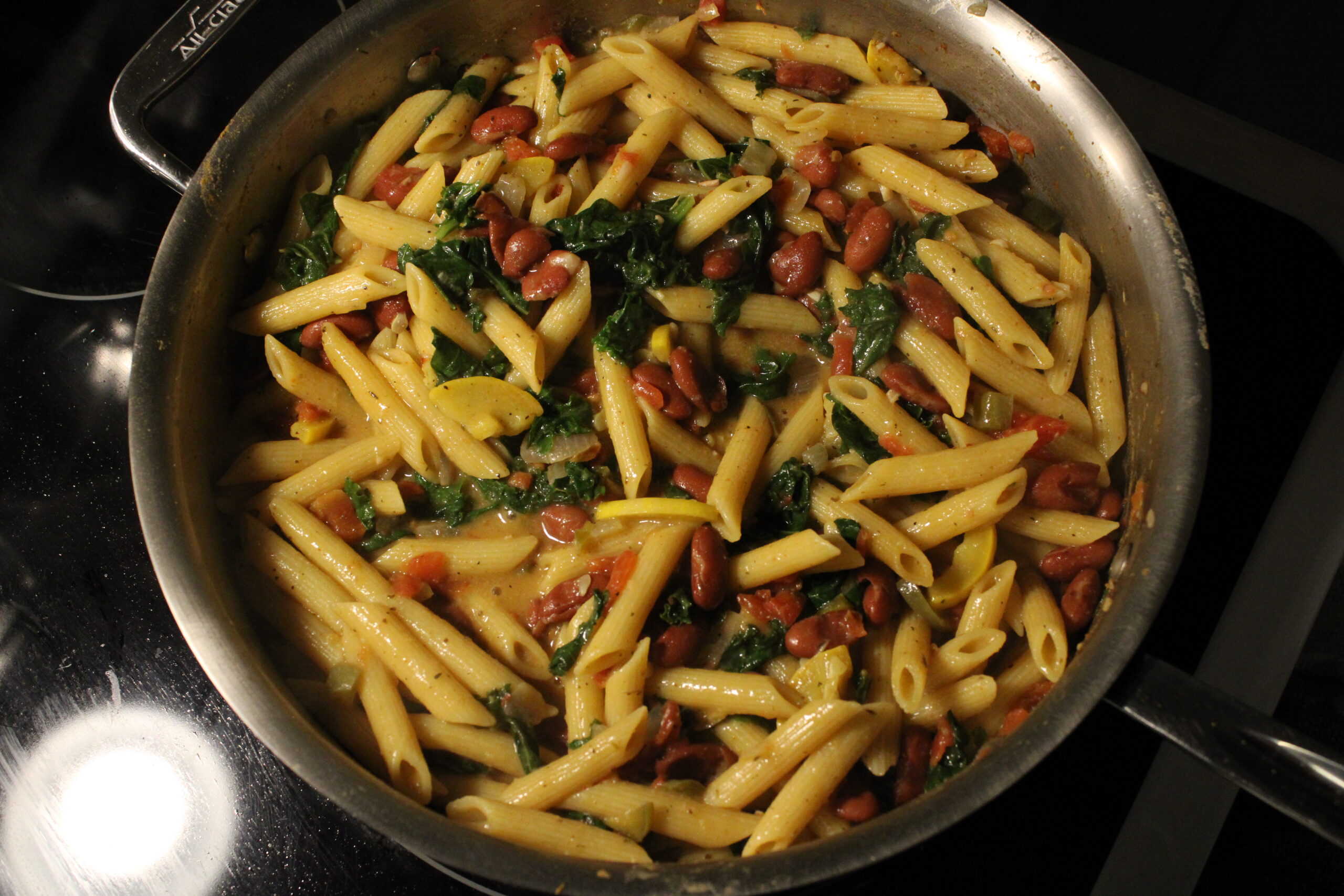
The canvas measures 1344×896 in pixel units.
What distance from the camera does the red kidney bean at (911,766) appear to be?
2.31 meters

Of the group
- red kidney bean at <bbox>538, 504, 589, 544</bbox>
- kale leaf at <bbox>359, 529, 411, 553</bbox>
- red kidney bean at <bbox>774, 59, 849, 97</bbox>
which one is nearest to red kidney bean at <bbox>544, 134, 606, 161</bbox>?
red kidney bean at <bbox>774, 59, 849, 97</bbox>

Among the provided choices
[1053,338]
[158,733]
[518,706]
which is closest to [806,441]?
[1053,338]

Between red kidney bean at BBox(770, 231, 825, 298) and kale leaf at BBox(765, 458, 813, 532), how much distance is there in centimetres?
50

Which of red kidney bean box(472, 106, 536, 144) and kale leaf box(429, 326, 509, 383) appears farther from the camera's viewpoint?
red kidney bean box(472, 106, 536, 144)

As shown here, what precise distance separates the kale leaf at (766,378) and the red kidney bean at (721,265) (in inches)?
9.5

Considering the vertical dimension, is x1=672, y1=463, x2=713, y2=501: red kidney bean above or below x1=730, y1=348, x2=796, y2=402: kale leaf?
below

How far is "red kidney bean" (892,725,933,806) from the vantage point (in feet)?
7.57

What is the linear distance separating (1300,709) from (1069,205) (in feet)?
4.83

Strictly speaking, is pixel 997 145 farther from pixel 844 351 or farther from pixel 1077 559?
pixel 1077 559

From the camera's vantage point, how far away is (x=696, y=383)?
8.44ft

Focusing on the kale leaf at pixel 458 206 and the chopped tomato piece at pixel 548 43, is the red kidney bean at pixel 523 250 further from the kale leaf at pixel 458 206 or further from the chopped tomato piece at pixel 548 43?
the chopped tomato piece at pixel 548 43

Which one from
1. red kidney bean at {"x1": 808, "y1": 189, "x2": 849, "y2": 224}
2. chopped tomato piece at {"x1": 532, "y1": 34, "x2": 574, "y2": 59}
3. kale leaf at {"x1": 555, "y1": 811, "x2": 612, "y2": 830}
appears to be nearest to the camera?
kale leaf at {"x1": 555, "y1": 811, "x2": 612, "y2": 830}

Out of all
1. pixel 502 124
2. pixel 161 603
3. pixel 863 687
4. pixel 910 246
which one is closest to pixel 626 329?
pixel 502 124

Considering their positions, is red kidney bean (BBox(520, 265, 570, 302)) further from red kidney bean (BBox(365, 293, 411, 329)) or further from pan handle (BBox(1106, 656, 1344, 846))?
pan handle (BBox(1106, 656, 1344, 846))
